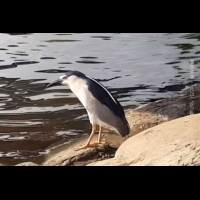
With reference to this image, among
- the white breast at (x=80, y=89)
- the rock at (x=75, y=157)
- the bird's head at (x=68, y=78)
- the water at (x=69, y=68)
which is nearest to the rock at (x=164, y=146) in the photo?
the rock at (x=75, y=157)

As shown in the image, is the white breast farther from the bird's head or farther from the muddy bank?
the muddy bank

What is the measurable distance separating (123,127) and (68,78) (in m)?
0.38

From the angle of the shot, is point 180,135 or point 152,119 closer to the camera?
point 180,135

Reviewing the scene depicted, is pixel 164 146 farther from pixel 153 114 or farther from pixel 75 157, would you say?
pixel 75 157

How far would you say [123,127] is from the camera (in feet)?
7.61

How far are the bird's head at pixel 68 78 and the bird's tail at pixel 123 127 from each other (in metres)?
0.30

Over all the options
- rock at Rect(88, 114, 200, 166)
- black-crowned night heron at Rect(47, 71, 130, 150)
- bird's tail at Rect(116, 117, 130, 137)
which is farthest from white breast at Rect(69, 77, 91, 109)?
rock at Rect(88, 114, 200, 166)

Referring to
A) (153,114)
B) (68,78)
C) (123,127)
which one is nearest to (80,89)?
(68,78)

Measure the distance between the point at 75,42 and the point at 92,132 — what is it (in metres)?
0.48

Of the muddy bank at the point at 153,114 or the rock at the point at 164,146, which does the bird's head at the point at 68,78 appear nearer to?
the muddy bank at the point at 153,114
